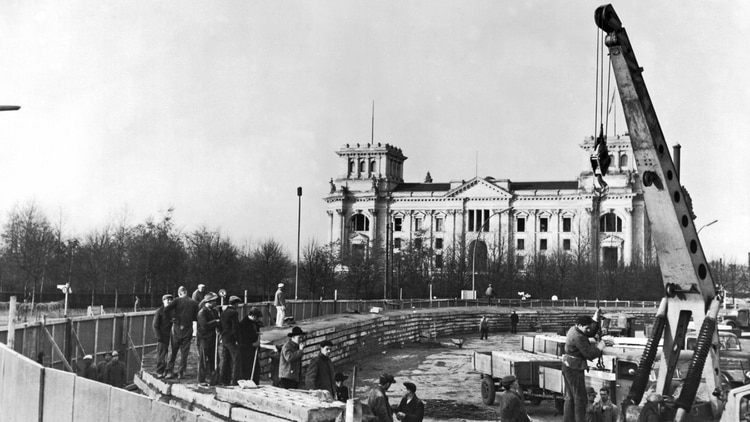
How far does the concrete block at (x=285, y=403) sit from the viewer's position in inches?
412

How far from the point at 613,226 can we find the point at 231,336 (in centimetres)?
10964

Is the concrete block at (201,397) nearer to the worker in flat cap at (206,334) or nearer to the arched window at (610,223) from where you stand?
the worker in flat cap at (206,334)

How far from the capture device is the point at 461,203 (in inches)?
4906

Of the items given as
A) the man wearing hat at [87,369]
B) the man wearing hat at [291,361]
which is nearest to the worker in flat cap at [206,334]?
the man wearing hat at [291,361]

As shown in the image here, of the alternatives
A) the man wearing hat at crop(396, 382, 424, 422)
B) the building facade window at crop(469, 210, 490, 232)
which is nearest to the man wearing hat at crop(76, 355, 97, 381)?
the man wearing hat at crop(396, 382, 424, 422)

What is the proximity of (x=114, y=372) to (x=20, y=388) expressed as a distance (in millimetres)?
4582

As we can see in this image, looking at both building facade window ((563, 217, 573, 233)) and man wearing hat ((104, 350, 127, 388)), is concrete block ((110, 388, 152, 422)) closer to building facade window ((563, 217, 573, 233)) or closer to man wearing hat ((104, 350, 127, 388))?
man wearing hat ((104, 350, 127, 388))

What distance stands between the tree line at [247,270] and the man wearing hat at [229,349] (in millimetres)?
29128

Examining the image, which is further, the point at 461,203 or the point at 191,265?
the point at 461,203

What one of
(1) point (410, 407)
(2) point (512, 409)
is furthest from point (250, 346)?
(2) point (512, 409)

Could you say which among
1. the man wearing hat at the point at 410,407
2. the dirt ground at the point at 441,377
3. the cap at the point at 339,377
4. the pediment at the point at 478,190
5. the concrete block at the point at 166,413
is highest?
the pediment at the point at 478,190

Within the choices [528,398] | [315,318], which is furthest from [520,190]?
[528,398]

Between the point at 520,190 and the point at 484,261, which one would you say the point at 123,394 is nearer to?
the point at 484,261

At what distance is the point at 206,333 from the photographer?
15039mm
